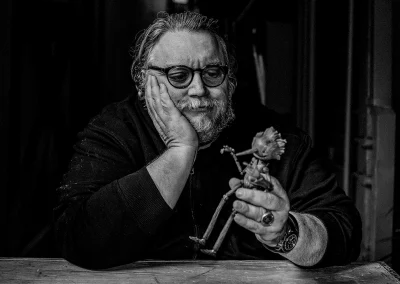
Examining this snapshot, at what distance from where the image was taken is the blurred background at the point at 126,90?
119 inches

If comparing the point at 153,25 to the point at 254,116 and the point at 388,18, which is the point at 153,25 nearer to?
the point at 254,116

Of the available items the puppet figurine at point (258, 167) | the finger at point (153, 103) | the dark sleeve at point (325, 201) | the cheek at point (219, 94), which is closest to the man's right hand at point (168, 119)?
Answer: the finger at point (153, 103)

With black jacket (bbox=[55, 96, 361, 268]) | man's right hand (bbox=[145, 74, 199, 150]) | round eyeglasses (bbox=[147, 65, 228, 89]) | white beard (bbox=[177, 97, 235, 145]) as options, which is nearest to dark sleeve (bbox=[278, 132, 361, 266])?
black jacket (bbox=[55, 96, 361, 268])

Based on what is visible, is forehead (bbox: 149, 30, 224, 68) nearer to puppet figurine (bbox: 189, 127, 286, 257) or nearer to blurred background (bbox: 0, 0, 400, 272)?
blurred background (bbox: 0, 0, 400, 272)

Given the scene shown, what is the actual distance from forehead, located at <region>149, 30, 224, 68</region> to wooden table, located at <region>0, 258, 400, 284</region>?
2.40ft

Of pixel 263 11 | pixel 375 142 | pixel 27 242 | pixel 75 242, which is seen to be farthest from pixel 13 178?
pixel 263 11

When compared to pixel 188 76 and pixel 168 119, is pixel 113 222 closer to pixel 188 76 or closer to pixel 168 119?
pixel 168 119

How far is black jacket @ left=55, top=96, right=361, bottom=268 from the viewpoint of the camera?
1.64m

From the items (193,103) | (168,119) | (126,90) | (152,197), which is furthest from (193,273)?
(126,90)

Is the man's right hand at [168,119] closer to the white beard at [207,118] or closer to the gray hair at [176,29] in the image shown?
the white beard at [207,118]

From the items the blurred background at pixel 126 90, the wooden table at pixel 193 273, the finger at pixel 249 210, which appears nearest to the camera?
the finger at pixel 249 210

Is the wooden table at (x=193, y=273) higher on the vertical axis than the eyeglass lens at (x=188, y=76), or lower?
lower

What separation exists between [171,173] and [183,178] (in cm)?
4

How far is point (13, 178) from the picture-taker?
9.77 ft
